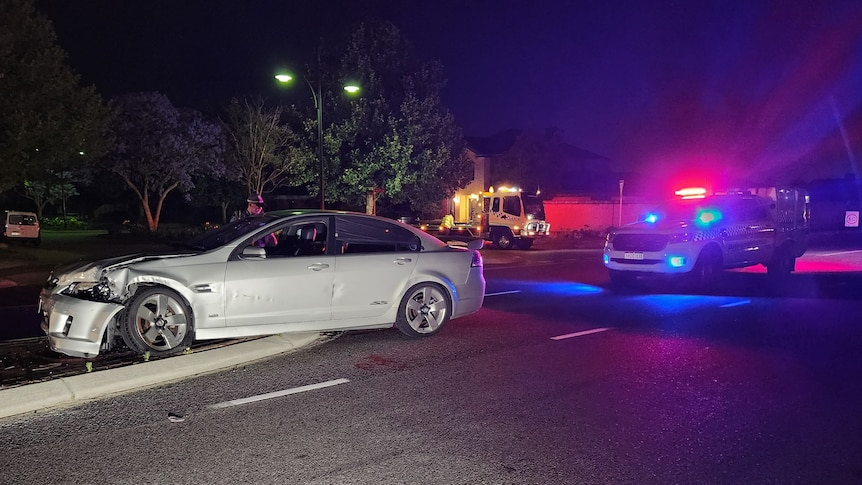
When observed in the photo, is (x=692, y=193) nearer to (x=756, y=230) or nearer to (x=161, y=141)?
(x=756, y=230)

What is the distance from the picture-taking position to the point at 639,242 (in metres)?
12.6

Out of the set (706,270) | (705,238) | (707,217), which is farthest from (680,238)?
(707,217)

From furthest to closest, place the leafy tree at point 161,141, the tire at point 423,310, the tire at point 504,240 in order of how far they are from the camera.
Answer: the leafy tree at point 161,141
the tire at point 504,240
the tire at point 423,310

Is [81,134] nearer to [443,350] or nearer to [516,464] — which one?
[443,350]

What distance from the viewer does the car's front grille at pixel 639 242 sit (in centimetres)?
1228

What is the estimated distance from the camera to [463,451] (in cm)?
428

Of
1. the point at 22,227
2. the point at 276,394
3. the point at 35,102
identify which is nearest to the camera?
the point at 276,394

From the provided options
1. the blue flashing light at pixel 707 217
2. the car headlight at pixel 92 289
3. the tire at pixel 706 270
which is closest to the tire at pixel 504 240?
the blue flashing light at pixel 707 217

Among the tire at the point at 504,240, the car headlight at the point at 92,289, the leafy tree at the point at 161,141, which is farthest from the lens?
the leafy tree at the point at 161,141

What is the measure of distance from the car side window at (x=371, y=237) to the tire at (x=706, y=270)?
274 inches

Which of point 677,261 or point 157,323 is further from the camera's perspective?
point 677,261

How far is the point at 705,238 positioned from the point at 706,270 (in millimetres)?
672

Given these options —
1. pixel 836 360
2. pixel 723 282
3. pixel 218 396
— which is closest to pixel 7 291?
pixel 218 396

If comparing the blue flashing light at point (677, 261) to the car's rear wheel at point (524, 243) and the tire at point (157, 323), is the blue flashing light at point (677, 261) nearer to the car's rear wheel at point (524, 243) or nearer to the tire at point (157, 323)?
the tire at point (157, 323)
